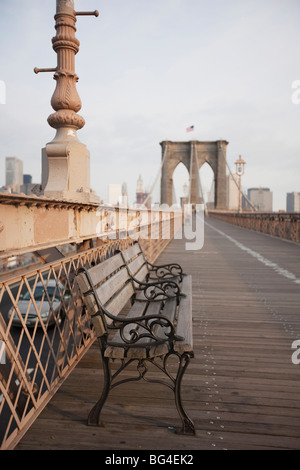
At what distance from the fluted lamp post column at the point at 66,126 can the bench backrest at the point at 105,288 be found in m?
1.09

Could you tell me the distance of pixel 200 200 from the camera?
7856 cm

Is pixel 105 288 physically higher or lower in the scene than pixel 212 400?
higher

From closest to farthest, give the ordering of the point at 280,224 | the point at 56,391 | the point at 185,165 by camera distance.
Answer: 1. the point at 56,391
2. the point at 280,224
3. the point at 185,165

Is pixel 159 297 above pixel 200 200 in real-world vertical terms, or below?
below

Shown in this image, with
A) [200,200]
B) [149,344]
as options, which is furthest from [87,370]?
[200,200]

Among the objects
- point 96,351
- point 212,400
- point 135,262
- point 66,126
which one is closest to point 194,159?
point 66,126

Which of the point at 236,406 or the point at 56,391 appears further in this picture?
the point at 56,391

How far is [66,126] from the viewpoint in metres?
4.19

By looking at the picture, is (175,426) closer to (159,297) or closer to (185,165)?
(159,297)

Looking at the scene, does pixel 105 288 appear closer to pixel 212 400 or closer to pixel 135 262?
pixel 212 400

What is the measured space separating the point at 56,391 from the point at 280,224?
48.0ft

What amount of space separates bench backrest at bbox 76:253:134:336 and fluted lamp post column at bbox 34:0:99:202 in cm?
109

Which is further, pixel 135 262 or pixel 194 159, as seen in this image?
pixel 194 159

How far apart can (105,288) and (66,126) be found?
230 cm
